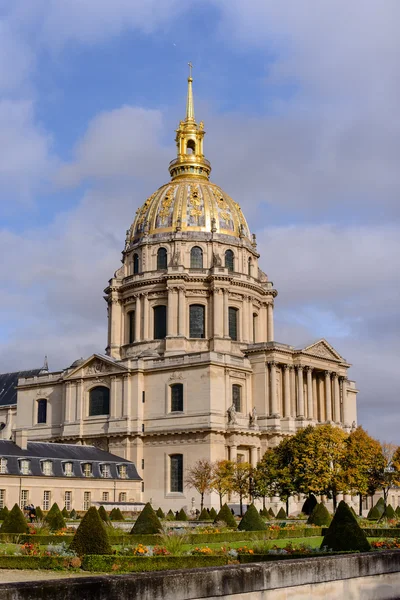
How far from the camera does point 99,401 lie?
75812 millimetres

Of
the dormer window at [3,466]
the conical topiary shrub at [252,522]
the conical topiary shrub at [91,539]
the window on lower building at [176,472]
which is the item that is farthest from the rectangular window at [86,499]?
the conical topiary shrub at [91,539]

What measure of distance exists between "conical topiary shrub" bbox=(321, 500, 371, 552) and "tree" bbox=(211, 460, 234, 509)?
39.3m

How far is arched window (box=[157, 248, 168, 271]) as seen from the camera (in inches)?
3253

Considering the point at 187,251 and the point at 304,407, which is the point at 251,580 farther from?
the point at 187,251

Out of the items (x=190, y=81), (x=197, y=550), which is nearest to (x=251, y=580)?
(x=197, y=550)

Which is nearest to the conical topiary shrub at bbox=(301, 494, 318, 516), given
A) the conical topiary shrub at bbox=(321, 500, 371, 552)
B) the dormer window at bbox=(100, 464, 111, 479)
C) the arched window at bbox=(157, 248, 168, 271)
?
the dormer window at bbox=(100, 464, 111, 479)

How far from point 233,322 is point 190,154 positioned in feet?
70.5

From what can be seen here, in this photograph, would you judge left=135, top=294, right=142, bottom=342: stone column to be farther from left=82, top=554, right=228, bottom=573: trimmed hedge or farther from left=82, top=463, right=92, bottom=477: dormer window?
left=82, top=554, right=228, bottom=573: trimmed hedge

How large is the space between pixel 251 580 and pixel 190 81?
302ft

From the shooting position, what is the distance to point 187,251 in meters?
81.8

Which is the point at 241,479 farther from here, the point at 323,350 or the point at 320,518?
the point at 323,350

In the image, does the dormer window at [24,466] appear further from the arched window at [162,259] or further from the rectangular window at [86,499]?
the arched window at [162,259]

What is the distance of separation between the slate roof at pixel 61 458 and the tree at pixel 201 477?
5.10m

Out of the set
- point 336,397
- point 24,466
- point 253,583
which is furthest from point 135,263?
point 253,583
